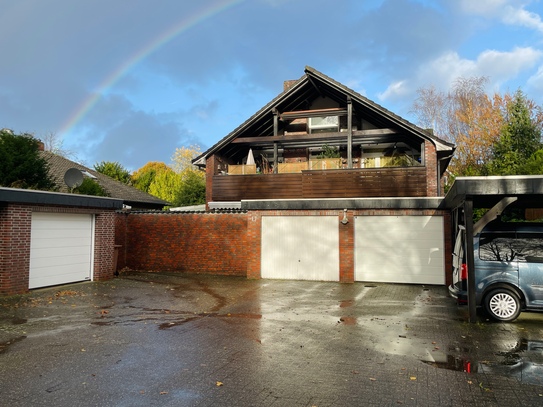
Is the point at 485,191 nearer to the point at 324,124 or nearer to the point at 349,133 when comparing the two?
the point at 349,133

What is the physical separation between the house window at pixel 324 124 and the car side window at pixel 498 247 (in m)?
12.3

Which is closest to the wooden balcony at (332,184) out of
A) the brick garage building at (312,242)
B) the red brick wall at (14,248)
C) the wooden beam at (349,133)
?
the wooden beam at (349,133)

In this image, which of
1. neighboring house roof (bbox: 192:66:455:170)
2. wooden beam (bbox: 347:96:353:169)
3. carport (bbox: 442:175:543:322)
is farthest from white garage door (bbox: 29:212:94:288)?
carport (bbox: 442:175:543:322)

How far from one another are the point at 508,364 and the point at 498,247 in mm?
3254

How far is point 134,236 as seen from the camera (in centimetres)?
1667

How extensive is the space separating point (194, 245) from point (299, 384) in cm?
1154

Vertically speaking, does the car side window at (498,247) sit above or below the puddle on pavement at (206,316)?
above

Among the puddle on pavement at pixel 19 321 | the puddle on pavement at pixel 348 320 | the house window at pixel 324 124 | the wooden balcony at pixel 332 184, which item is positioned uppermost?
the house window at pixel 324 124

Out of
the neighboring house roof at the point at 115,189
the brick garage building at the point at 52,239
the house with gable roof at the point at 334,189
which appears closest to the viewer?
the brick garage building at the point at 52,239

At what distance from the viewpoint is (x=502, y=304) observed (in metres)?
7.95

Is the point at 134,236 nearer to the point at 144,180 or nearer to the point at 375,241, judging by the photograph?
the point at 375,241

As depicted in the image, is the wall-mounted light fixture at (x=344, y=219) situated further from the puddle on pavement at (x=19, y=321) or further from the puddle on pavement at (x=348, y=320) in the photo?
the puddle on pavement at (x=19, y=321)

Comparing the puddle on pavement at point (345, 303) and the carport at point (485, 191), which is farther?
the puddle on pavement at point (345, 303)

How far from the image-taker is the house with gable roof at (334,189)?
513 inches
